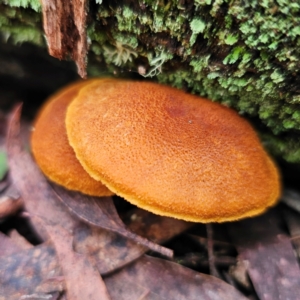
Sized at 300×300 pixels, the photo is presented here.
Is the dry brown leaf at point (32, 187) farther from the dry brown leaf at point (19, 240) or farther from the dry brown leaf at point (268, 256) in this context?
the dry brown leaf at point (268, 256)

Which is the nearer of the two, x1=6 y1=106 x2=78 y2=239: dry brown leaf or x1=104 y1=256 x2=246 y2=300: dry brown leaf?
x1=104 y1=256 x2=246 y2=300: dry brown leaf

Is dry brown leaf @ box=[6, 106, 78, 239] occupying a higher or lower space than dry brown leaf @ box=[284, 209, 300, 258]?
lower

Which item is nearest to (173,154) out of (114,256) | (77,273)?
(114,256)

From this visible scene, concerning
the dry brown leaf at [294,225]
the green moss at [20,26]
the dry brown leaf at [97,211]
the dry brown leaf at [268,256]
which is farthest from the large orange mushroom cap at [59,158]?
the dry brown leaf at [294,225]

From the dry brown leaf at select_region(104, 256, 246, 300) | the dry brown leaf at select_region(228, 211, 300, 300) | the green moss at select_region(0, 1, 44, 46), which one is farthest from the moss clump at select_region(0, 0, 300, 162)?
the dry brown leaf at select_region(104, 256, 246, 300)

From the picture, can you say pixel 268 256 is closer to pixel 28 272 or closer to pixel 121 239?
pixel 121 239

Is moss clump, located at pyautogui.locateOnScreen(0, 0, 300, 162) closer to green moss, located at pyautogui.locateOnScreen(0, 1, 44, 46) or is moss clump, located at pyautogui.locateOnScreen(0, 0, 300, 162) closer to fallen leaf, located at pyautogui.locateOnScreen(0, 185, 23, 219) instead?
green moss, located at pyautogui.locateOnScreen(0, 1, 44, 46)

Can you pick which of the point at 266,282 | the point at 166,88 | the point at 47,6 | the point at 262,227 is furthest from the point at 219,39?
the point at 266,282

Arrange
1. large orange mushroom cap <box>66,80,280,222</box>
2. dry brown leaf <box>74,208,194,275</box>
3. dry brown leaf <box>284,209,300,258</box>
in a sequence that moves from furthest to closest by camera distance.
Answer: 1. dry brown leaf <box>284,209,300,258</box>
2. dry brown leaf <box>74,208,194,275</box>
3. large orange mushroom cap <box>66,80,280,222</box>
